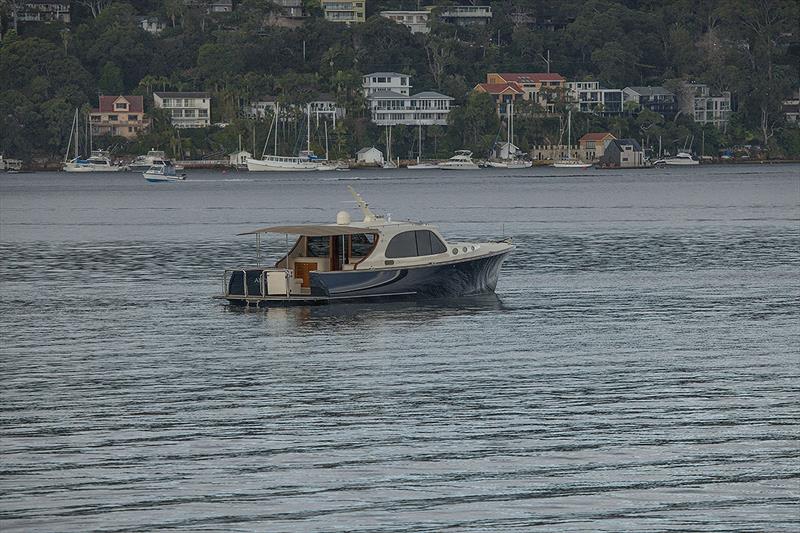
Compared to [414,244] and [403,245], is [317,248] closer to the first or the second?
[403,245]

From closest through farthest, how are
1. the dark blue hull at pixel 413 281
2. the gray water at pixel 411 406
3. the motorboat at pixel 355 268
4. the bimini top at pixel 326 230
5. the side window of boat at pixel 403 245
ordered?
the gray water at pixel 411 406 < the bimini top at pixel 326 230 < the dark blue hull at pixel 413 281 < the motorboat at pixel 355 268 < the side window of boat at pixel 403 245

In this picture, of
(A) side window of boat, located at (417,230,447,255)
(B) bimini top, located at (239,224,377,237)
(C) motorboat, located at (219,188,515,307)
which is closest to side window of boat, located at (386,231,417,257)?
(C) motorboat, located at (219,188,515,307)

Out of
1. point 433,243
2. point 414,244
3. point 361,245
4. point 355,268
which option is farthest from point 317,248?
point 433,243

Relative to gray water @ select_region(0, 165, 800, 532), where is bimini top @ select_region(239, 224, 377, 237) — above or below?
above

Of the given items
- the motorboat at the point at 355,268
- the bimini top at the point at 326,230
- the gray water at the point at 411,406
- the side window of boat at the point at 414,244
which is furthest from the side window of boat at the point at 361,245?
the gray water at the point at 411,406

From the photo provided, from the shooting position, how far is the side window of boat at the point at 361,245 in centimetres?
5831

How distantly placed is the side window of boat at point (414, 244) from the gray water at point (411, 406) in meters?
1.89

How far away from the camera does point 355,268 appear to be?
57.6 meters

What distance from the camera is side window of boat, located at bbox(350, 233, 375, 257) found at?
58312 mm

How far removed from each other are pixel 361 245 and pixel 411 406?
68.4ft

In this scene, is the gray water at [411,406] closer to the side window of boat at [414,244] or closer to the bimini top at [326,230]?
the side window of boat at [414,244]

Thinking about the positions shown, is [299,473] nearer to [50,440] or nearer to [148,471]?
[148,471]

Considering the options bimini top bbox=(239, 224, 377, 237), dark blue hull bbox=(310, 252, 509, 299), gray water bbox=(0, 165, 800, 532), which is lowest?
gray water bbox=(0, 165, 800, 532)

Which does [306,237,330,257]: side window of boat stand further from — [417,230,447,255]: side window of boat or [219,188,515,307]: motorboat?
[417,230,447,255]: side window of boat
